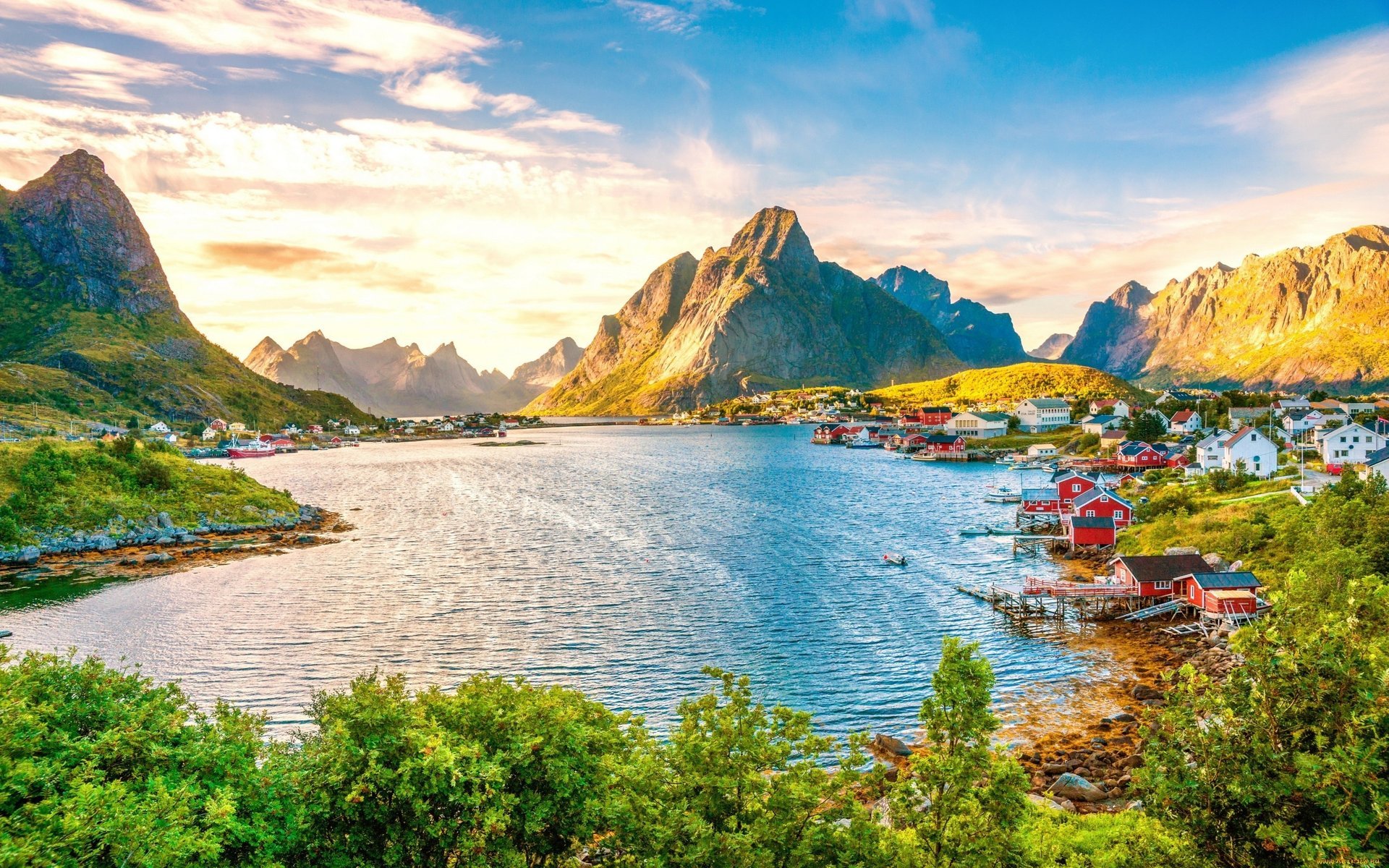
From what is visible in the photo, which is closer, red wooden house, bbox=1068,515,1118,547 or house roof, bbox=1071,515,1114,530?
red wooden house, bbox=1068,515,1118,547

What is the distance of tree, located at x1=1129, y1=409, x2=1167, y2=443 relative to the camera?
6176 inches

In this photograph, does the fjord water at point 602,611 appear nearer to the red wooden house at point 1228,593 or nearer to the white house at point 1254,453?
the red wooden house at point 1228,593

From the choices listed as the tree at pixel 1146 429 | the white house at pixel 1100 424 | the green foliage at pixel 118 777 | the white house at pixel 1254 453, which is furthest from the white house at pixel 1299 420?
the green foliage at pixel 118 777

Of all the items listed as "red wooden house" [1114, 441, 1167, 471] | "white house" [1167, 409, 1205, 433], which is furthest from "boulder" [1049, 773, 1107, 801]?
"white house" [1167, 409, 1205, 433]

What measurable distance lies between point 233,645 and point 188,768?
3830cm

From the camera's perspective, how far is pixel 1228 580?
53.8 meters

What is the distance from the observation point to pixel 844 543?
87000 millimetres

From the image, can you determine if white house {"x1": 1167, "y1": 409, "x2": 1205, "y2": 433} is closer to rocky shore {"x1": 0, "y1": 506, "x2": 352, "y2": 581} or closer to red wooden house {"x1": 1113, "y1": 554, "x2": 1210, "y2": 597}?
red wooden house {"x1": 1113, "y1": 554, "x2": 1210, "y2": 597}

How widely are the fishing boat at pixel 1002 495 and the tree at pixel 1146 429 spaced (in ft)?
164

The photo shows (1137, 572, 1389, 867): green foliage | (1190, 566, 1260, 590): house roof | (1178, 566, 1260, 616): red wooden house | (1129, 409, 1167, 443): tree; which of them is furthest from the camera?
(1129, 409, 1167, 443): tree

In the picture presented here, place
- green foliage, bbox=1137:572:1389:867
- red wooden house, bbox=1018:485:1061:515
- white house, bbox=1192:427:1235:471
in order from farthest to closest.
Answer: white house, bbox=1192:427:1235:471 < red wooden house, bbox=1018:485:1061:515 < green foliage, bbox=1137:572:1389:867

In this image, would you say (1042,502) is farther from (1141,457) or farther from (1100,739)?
(1100,739)

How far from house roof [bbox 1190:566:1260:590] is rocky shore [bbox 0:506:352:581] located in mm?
89235

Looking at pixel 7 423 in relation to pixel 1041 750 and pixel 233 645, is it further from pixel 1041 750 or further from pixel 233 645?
pixel 1041 750
